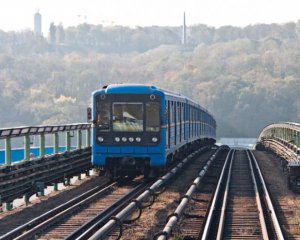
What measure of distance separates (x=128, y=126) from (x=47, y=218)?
6783 mm

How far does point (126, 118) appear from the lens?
20578 mm

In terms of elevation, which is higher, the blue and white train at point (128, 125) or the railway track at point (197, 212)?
the blue and white train at point (128, 125)

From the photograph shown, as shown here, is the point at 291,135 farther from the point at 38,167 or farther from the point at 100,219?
the point at 100,219

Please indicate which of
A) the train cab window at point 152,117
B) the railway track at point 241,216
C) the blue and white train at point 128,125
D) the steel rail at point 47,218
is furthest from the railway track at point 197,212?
the steel rail at point 47,218

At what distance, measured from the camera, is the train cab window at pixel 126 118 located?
20.5 meters

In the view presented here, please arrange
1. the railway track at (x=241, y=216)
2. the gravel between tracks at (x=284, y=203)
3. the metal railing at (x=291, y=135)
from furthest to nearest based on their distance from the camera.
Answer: the metal railing at (x=291, y=135), the gravel between tracks at (x=284, y=203), the railway track at (x=241, y=216)

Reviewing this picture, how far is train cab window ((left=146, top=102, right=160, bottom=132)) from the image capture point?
20.5 metres

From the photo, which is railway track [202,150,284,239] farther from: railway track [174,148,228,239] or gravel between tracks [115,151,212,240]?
gravel between tracks [115,151,212,240]

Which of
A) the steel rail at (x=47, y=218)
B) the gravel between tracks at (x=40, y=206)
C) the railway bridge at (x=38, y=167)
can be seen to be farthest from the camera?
the railway bridge at (x=38, y=167)

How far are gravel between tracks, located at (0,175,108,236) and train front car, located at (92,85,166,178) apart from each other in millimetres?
1266

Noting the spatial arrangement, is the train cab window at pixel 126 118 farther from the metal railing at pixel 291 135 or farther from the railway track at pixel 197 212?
the metal railing at pixel 291 135

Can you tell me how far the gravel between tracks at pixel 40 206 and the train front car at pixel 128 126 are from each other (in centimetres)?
127

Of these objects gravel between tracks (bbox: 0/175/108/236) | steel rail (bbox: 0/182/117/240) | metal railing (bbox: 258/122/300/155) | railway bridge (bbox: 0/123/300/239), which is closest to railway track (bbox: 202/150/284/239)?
railway bridge (bbox: 0/123/300/239)

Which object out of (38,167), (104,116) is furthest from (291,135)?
(38,167)
